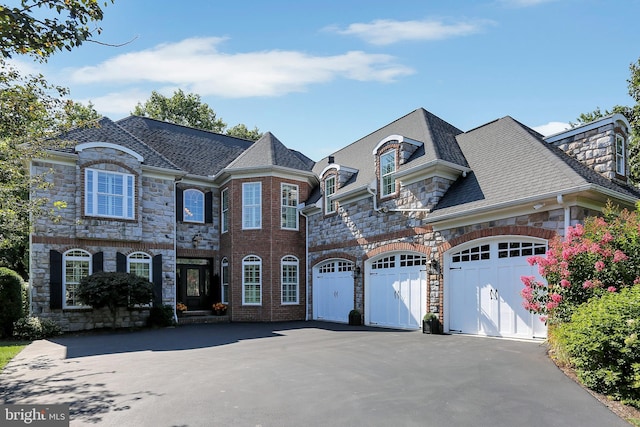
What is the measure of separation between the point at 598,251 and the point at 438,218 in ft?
15.8

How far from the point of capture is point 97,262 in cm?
1574

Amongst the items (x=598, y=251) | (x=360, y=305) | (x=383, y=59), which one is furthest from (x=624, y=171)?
(x=360, y=305)

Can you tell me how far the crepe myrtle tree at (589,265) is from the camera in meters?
7.52

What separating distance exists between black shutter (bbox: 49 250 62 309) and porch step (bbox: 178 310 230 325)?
4.45 metres

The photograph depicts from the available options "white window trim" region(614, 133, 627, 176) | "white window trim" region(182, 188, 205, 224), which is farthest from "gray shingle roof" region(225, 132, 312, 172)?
"white window trim" region(614, 133, 627, 176)

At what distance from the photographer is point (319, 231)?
18.3 metres

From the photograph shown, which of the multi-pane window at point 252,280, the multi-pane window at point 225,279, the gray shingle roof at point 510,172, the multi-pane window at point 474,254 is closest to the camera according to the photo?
the gray shingle roof at point 510,172

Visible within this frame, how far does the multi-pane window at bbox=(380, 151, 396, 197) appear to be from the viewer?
582 inches

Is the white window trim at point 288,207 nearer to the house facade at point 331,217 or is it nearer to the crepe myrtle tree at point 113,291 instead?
the house facade at point 331,217

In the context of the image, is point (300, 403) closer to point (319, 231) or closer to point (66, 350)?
point (66, 350)

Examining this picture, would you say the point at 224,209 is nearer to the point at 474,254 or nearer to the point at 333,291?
the point at 333,291

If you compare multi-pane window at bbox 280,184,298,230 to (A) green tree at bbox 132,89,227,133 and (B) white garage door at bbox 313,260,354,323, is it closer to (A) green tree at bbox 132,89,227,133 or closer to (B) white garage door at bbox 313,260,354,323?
(B) white garage door at bbox 313,260,354,323

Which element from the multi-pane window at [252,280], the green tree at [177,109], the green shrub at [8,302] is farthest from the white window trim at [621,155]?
the green tree at [177,109]

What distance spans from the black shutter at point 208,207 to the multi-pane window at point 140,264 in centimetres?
325
